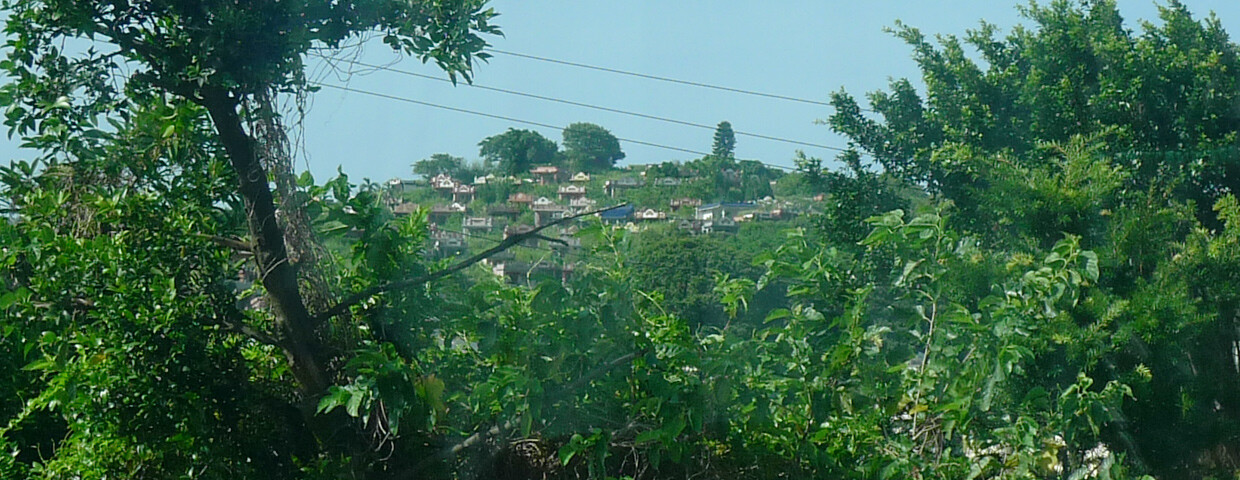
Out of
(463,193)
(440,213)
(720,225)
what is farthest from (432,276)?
(720,225)

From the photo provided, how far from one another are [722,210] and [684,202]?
15.3 inches

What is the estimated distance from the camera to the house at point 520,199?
8126 millimetres

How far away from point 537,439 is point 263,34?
4.57 feet

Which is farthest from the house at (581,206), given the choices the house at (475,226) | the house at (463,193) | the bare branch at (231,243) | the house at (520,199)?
the house at (463,193)

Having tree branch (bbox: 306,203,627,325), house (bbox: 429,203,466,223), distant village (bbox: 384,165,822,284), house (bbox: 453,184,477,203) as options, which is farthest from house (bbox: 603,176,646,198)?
tree branch (bbox: 306,203,627,325)

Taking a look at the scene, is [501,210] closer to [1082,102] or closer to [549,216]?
[549,216]

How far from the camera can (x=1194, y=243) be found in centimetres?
549

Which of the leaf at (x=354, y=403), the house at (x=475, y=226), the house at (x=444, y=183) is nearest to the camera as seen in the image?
the leaf at (x=354, y=403)

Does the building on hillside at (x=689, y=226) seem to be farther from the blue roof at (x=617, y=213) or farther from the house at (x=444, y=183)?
the blue roof at (x=617, y=213)

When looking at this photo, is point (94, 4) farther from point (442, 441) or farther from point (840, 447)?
point (840, 447)

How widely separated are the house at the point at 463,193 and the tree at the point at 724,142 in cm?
511

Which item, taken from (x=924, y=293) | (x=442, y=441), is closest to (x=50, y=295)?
(x=442, y=441)

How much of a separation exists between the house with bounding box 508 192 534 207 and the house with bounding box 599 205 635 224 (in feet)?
11.4

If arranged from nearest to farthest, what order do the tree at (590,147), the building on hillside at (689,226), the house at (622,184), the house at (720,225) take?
the building on hillside at (689,226)
the house at (622,184)
the house at (720,225)
the tree at (590,147)
